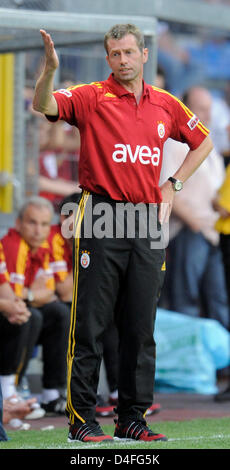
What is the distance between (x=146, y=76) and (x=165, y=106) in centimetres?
252

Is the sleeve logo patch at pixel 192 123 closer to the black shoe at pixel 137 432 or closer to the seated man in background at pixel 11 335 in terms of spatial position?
the black shoe at pixel 137 432

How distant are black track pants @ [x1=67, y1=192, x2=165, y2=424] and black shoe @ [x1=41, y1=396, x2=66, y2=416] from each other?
2087 millimetres

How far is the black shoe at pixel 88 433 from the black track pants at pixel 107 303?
4cm

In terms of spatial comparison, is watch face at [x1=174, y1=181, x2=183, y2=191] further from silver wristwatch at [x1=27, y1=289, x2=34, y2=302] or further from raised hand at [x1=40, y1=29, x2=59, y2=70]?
silver wristwatch at [x1=27, y1=289, x2=34, y2=302]

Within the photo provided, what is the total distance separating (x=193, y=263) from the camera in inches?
380

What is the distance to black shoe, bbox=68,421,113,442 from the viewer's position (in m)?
4.98

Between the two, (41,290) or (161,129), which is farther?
(41,290)

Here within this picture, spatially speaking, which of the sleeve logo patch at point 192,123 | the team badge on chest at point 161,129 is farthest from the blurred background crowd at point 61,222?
the team badge on chest at point 161,129

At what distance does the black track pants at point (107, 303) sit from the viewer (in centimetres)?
499

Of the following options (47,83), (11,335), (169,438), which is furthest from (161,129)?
(11,335)

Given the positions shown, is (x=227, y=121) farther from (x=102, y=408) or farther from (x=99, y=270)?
(x=99, y=270)

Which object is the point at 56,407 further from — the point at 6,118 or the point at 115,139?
the point at 6,118

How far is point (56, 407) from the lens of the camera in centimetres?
718

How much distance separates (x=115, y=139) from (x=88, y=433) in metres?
1.41
